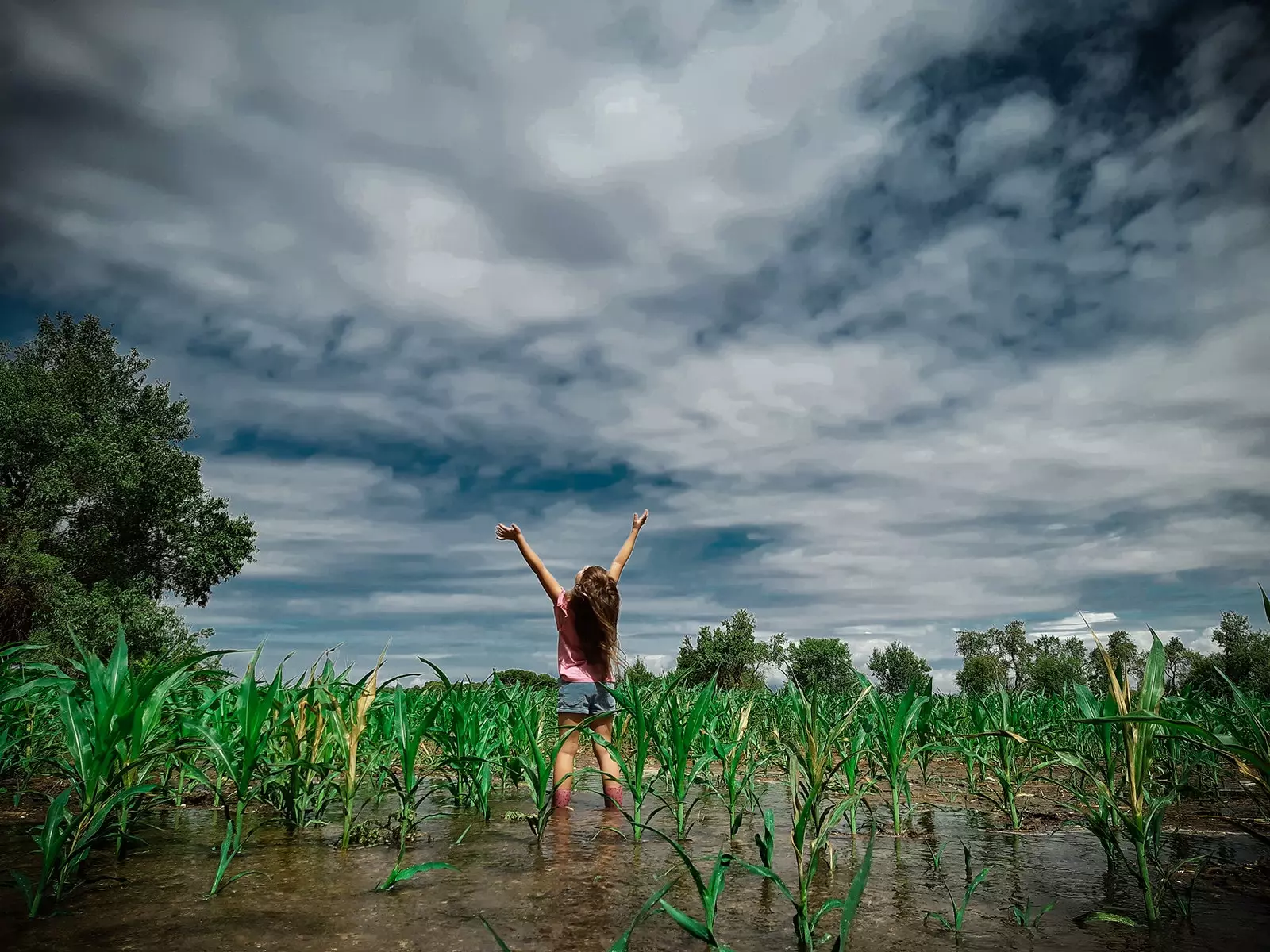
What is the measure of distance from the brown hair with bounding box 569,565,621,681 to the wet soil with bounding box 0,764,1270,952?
156cm

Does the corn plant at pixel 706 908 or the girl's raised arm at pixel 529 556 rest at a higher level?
the girl's raised arm at pixel 529 556

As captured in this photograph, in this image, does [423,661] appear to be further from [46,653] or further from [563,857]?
[46,653]

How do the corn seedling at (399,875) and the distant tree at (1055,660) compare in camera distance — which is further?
the distant tree at (1055,660)

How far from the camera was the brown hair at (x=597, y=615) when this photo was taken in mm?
5930

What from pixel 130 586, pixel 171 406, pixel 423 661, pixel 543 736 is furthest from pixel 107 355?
pixel 423 661

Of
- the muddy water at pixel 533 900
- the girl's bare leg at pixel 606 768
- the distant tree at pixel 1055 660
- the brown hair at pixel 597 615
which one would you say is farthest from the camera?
the distant tree at pixel 1055 660

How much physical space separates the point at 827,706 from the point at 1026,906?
24.4 feet

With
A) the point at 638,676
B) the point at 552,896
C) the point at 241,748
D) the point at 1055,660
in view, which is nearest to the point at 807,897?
the point at 552,896

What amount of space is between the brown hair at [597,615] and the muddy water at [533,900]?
68.5 inches

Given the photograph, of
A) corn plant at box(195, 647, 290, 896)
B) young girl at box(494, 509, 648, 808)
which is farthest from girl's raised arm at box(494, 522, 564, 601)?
corn plant at box(195, 647, 290, 896)

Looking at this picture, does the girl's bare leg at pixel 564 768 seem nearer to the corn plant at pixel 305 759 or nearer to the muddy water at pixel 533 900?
the muddy water at pixel 533 900

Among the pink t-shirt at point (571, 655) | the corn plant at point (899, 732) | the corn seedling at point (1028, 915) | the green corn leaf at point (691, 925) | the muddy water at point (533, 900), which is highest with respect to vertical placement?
the pink t-shirt at point (571, 655)

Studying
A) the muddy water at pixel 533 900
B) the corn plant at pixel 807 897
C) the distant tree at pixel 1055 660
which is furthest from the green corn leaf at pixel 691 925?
the distant tree at pixel 1055 660

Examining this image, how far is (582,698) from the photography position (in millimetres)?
5996
